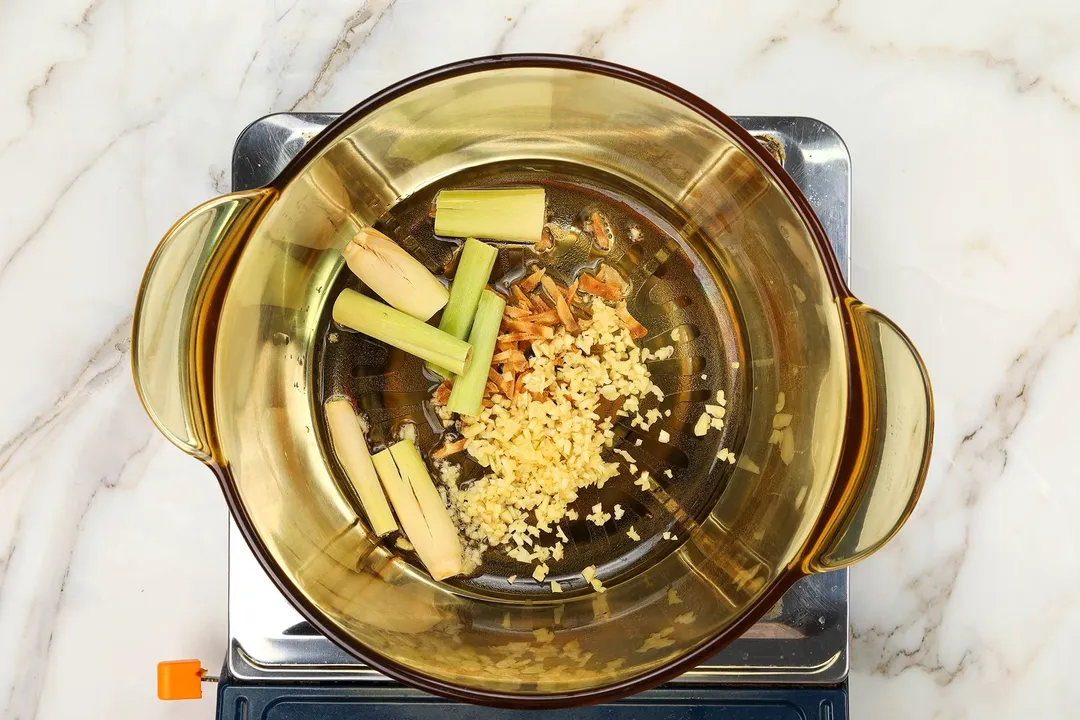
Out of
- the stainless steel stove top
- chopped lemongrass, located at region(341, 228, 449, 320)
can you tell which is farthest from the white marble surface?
chopped lemongrass, located at region(341, 228, 449, 320)

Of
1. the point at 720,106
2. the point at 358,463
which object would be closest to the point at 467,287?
the point at 358,463

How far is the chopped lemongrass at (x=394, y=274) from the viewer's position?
2.21 feet

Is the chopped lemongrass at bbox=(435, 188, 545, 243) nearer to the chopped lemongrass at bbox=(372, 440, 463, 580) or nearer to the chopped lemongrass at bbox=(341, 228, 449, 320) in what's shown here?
the chopped lemongrass at bbox=(341, 228, 449, 320)

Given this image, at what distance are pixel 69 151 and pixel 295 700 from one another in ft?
1.98

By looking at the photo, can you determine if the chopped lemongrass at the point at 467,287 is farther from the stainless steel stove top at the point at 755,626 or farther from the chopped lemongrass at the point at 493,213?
the stainless steel stove top at the point at 755,626

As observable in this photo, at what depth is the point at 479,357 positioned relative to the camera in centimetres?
69

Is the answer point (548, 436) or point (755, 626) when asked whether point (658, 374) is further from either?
point (755, 626)

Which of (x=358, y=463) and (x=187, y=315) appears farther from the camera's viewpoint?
(x=358, y=463)

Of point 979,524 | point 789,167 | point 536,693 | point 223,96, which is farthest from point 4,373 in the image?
point 979,524

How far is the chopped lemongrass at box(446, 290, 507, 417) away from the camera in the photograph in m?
0.69

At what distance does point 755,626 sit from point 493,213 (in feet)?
1.44

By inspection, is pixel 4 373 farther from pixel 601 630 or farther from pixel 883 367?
pixel 883 367

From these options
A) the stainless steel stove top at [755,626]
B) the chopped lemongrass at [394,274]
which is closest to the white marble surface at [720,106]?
the stainless steel stove top at [755,626]

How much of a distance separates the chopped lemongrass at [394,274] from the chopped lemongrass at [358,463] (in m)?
0.11
